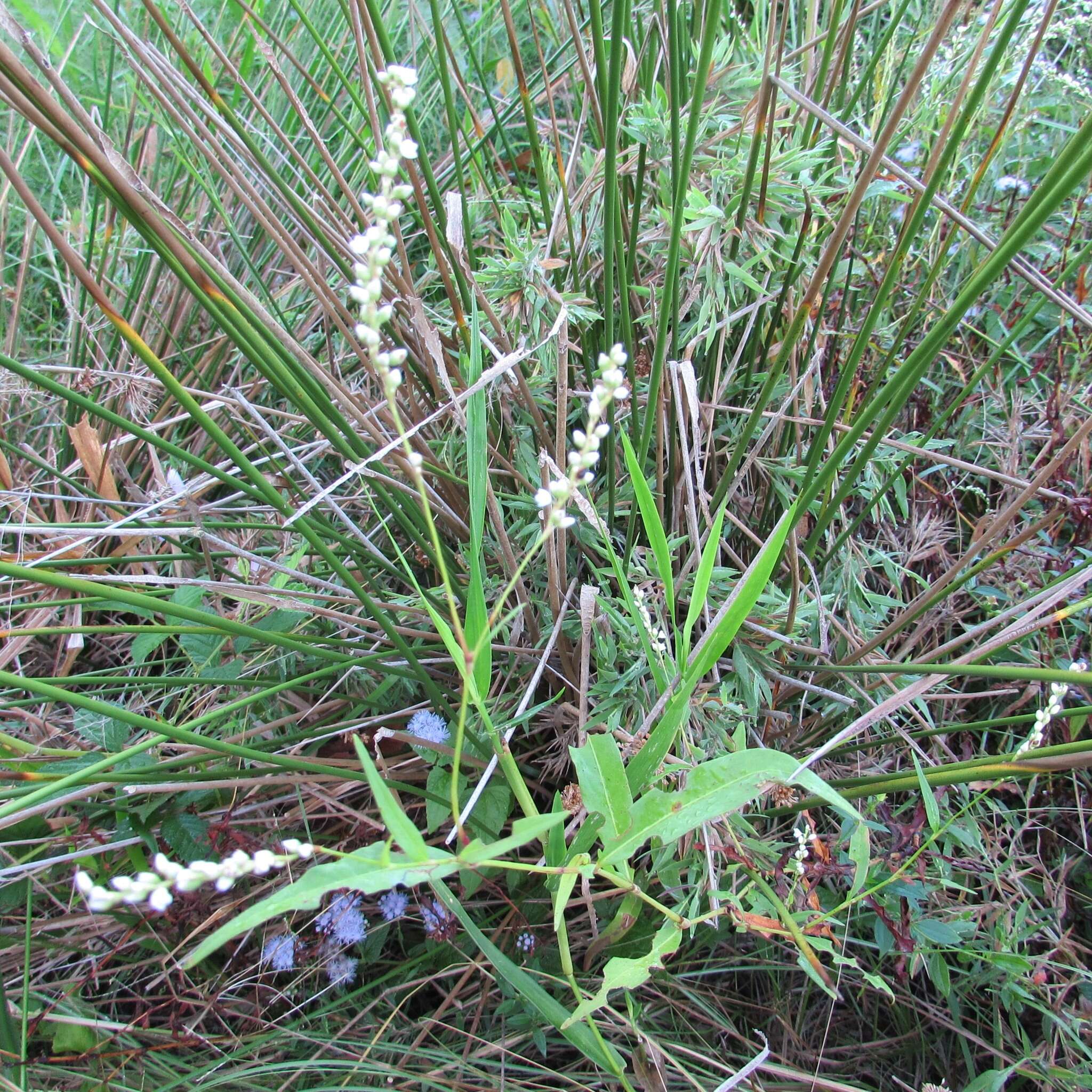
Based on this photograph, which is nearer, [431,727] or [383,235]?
[383,235]

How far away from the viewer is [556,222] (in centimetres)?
98

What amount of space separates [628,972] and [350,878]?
0.26 metres

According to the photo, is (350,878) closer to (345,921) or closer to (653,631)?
(653,631)

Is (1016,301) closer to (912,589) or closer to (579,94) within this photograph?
(912,589)

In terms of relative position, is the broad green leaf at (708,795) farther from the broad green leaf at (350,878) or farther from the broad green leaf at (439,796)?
the broad green leaf at (439,796)

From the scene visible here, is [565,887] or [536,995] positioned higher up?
[565,887]

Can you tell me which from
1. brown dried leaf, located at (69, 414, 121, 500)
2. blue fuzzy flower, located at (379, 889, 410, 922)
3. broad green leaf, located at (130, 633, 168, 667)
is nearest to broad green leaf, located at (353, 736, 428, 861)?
blue fuzzy flower, located at (379, 889, 410, 922)

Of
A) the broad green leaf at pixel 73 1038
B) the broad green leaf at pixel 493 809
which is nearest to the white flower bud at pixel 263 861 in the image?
the broad green leaf at pixel 493 809

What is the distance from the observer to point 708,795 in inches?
23.6

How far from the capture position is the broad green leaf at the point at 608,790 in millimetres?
629

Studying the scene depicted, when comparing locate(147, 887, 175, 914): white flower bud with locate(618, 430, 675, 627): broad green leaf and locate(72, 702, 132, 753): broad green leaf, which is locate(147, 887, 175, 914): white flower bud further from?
locate(72, 702, 132, 753): broad green leaf

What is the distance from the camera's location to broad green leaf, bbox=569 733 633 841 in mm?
629

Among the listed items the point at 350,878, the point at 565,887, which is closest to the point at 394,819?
the point at 350,878

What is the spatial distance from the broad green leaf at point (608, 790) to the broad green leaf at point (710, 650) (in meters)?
0.03
